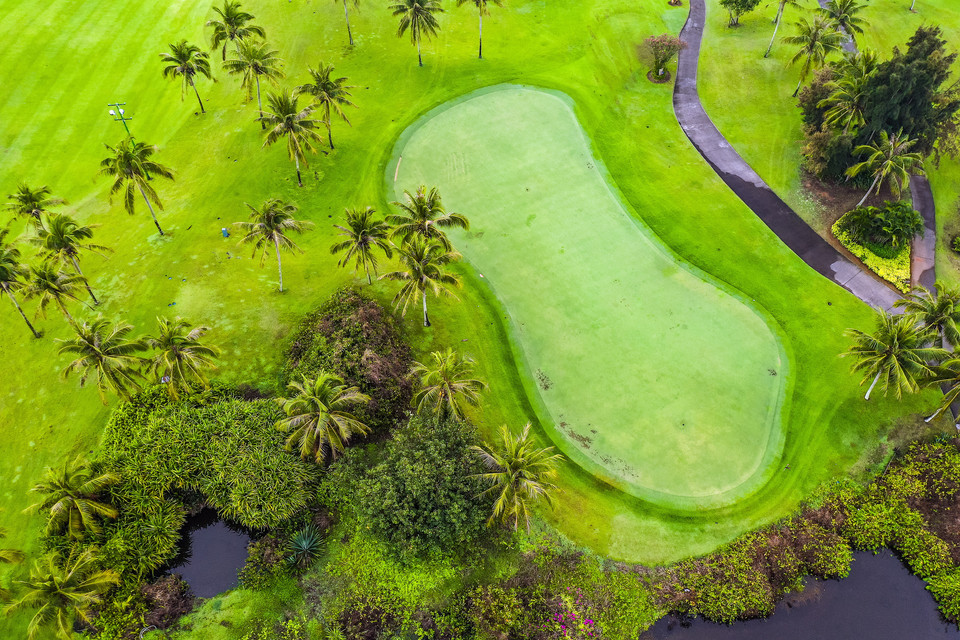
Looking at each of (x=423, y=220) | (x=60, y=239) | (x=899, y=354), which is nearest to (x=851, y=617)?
(x=899, y=354)

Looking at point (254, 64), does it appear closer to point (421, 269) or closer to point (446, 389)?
point (421, 269)

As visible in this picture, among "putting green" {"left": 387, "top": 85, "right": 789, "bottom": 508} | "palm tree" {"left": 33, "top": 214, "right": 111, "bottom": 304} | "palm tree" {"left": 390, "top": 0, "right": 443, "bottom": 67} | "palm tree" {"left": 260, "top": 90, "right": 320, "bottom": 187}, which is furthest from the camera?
"palm tree" {"left": 390, "top": 0, "right": 443, "bottom": 67}

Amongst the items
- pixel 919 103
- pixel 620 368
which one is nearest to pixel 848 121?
pixel 919 103

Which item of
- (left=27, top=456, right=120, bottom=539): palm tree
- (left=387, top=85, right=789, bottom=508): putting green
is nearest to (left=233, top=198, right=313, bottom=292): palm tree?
(left=387, top=85, right=789, bottom=508): putting green

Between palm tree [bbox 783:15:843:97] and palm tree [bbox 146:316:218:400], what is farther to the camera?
palm tree [bbox 783:15:843:97]

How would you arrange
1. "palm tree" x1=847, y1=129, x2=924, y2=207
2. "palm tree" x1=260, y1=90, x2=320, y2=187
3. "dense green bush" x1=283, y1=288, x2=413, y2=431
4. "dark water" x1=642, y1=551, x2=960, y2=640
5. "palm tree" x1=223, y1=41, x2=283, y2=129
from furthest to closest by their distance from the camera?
"palm tree" x1=223, y1=41, x2=283, y2=129, "palm tree" x1=260, y1=90, x2=320, y2=187, "palm tree" x1=847, y1=129, x2=924, y2=207, "dense green bush" x1=283, y1=288, x2=413, y2=431, "dark water" x1=642, y1=551, x2=960, y2=640

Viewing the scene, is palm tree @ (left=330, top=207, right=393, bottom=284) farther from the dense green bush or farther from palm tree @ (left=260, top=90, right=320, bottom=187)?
palm tree @ (left=260, top=90, right=320, bottom=187)

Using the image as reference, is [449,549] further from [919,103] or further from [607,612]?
[919,103]
